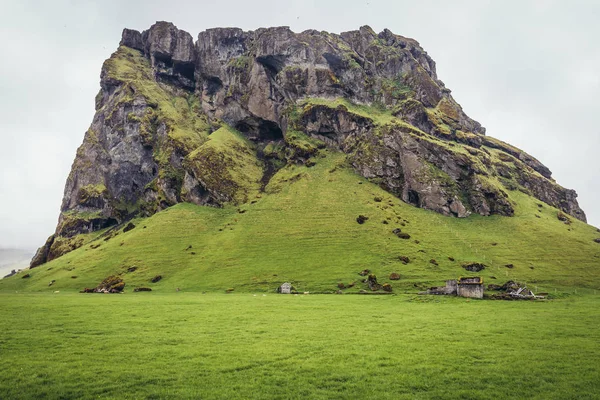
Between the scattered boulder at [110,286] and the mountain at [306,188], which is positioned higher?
the mountain at [306,188]

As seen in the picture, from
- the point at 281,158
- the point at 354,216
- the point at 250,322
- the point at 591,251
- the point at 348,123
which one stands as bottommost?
the point at 250,322

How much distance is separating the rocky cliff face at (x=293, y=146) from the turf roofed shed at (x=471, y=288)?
72764mm

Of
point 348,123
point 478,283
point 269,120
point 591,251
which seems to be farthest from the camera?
point 269,120

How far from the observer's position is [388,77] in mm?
196375

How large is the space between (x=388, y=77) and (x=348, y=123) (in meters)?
55.1

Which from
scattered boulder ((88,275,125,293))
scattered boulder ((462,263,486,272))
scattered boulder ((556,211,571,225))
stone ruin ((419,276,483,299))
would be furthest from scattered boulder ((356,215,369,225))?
scattered boulder ((556,211,571,225))

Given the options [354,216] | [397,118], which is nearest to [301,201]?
[354,216]

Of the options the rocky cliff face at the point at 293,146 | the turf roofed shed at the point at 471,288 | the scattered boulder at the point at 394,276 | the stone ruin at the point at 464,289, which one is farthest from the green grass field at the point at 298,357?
the rocky cliff face at the point at 293,146

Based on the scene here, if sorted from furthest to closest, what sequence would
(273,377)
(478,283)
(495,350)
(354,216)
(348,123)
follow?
(348,123) < (354,216) < (478,283) < (495,350) < (273,377)

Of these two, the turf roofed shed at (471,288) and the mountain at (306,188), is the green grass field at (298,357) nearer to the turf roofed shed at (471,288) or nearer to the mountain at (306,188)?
the turf roofed shed at (471,288)

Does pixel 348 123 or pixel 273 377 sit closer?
pixel 273 377

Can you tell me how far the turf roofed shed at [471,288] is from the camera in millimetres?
Result: 55031

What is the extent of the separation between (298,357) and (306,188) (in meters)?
116

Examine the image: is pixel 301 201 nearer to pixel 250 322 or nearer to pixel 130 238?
pixel 130 238
